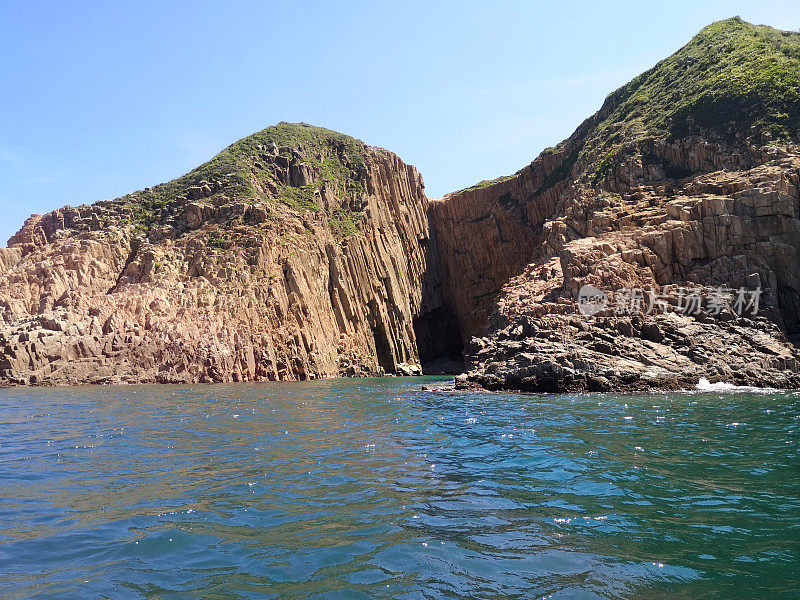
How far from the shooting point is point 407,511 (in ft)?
31.9

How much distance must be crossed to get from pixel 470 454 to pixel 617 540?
6.91 meters

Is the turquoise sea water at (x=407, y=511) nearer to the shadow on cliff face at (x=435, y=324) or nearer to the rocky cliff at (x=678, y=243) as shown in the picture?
the rocky cliff at (x=678, y=243)

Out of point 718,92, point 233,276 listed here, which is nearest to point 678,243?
point 718,92

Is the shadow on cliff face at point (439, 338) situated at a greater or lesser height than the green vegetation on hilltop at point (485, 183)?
lesser

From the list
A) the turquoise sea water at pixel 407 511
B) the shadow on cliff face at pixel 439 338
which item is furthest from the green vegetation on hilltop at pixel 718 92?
the turquoise sea water at pixel 407 511

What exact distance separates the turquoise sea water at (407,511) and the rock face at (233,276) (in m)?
36.1

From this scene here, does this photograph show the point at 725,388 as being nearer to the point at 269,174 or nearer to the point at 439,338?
the point at 439,338

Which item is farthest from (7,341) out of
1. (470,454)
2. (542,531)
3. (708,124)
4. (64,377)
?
(708,124)

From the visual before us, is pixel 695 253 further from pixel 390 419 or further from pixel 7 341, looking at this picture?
pixel 7 341

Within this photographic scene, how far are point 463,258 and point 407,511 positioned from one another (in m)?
73.8

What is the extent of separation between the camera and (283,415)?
24.7m

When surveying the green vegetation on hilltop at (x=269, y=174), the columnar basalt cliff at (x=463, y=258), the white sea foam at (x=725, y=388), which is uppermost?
the green vegetation on hilltop at (x=269, y=174)

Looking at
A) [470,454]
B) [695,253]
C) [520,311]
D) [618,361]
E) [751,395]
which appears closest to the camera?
[470,454]

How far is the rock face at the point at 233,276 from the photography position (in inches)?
2090
